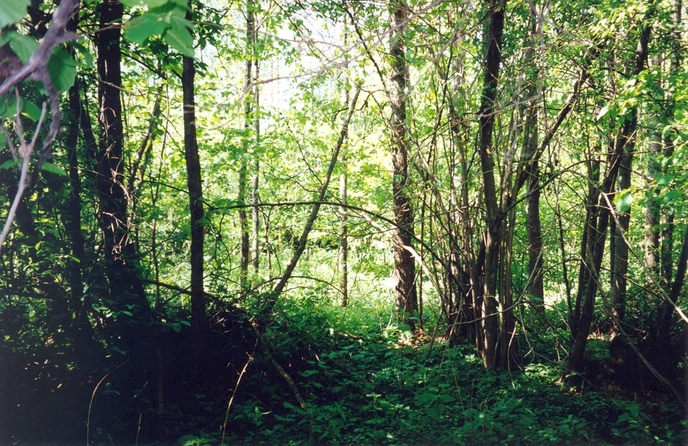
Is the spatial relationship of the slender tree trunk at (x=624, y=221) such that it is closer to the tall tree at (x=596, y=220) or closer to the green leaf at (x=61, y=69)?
the tall tree at (x=596, y=220)

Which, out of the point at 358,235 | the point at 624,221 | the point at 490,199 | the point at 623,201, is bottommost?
the point at 358,235

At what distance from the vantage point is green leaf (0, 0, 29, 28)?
3.91ft

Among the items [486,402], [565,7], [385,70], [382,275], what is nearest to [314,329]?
[486,402]

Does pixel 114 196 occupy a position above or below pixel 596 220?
above

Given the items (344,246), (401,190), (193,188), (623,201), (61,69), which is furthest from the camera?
(344,246)

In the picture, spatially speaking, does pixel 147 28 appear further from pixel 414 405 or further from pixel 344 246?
pixel 344 246

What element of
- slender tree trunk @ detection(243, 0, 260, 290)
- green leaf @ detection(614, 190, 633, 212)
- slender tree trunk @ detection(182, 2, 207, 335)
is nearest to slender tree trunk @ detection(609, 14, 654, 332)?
green leaf @ detection(614, 190, 633, 212)

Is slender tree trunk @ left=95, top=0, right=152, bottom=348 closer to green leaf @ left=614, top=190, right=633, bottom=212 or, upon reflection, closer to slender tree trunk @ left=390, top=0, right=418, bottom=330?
slender tree trunk @ left=390, top=0, right=418, bottom=330

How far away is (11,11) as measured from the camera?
47.3 inches

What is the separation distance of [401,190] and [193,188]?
273 centimetres

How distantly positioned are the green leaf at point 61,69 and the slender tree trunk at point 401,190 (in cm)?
465

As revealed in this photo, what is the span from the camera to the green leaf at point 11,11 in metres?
1.19

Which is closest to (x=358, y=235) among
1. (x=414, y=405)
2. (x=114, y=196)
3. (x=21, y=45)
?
(x=414, y=405)

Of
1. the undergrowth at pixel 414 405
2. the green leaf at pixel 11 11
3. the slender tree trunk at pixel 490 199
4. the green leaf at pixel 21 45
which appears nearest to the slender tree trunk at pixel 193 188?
the undergrowth at pixel 414 405
